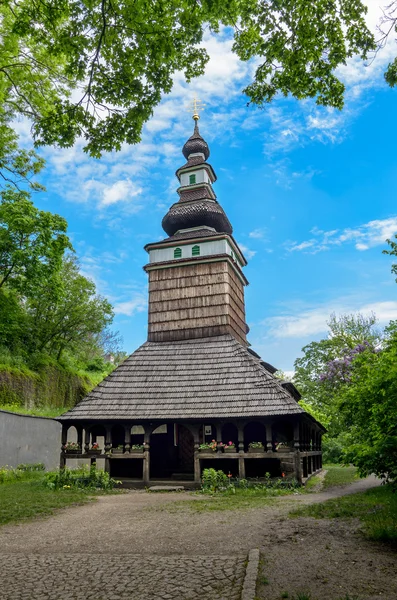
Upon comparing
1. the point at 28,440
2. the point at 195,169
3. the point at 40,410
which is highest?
the point at 195,169

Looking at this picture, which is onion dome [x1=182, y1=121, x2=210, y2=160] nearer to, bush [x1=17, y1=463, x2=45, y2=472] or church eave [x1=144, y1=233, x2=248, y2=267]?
church eave [x1=144, y1=233, x2=248, y2=267]

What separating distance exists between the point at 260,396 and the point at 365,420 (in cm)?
652

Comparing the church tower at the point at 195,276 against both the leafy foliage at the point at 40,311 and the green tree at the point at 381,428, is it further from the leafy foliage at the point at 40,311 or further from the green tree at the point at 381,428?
the green tree at the point at 381,428

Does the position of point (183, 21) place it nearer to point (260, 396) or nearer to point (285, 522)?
point (285, 522)

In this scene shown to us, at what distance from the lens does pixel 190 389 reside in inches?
622

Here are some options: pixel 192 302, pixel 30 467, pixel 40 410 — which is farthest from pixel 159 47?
pixel 40 410

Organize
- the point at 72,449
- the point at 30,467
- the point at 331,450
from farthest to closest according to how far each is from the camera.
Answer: the point at 331,450 < the point at 30,467 < the point at 72,449

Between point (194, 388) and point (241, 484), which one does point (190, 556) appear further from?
point (194, 388)

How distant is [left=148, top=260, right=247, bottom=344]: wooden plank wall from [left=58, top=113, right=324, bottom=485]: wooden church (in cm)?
4

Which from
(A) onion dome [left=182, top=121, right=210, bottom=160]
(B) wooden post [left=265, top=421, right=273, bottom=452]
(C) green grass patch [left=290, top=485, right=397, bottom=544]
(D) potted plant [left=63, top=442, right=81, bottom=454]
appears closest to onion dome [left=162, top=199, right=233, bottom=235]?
Answer: (A) onion dome [left=182, top=121, right=210, bottom=160]

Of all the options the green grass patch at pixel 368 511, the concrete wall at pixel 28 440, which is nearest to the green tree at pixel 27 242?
the concrete wall at pixel 28 440

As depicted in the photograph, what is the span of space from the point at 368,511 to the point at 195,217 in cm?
1516

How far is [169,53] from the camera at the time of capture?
621cm

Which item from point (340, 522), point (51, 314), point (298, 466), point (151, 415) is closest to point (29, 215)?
point (51, 314)
